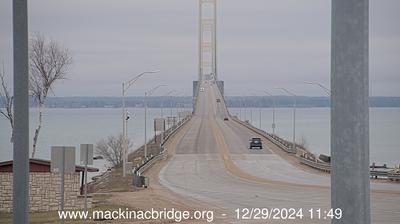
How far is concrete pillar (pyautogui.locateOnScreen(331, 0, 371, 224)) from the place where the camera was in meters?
4.53

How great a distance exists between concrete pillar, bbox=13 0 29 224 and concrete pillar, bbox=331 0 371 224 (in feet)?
12.0

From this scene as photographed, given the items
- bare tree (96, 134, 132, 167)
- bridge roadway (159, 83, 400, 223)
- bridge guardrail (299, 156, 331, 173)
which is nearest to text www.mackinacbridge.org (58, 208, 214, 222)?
bridge roadway (159, 83, 400, 223)

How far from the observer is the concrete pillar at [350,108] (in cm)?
453

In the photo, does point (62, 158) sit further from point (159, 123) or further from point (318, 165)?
point (159, 123)

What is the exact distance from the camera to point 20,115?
7.18m

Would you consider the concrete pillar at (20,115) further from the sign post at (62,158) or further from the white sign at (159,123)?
the white sign at (159,123)

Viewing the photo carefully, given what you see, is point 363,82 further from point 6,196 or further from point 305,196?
point 305,196

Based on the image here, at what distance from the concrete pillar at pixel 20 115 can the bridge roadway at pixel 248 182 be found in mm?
14284

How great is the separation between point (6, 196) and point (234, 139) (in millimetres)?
68423

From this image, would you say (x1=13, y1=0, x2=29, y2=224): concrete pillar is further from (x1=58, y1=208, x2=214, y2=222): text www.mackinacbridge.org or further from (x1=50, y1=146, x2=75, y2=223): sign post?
(x1=58, y1=208, x2=214, y2=222): text www.mackinacbridge.org

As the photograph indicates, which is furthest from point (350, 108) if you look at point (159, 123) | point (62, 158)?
point (159, 123)

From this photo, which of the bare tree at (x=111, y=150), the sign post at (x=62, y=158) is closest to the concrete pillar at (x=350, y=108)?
the sign post at (x=62, y=158)

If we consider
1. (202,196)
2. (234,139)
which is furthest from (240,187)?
(234,139)

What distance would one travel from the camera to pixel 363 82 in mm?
4609
